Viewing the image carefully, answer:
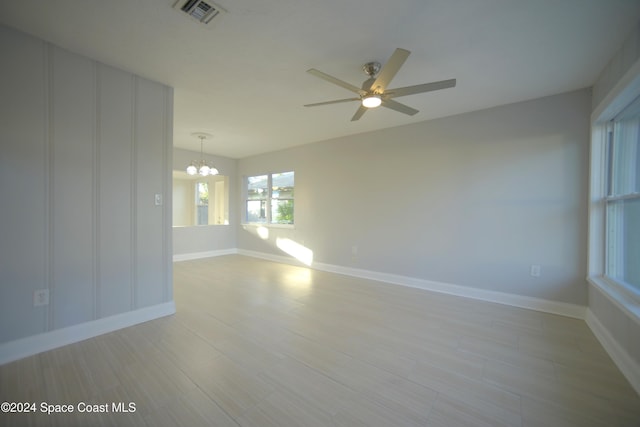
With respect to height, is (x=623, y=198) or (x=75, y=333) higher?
(x=623, y=198)

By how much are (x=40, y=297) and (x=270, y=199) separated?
426cm

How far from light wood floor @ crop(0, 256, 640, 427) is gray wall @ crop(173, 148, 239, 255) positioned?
328 cm

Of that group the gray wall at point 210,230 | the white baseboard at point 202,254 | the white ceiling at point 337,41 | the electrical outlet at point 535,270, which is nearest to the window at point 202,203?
the gray wall at point 210,230

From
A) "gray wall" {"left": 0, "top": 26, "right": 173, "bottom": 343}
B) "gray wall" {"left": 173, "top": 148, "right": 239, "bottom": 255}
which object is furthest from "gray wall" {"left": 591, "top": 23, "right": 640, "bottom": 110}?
"gray wall" {"left": 173, "top": 148, "right": 239, "bottom": 255}

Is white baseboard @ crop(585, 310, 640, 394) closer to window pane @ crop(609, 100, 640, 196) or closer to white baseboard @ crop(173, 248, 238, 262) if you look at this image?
window pane @ crop(609, 100, 640, 196)

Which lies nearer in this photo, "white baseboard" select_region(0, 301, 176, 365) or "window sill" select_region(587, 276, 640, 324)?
"window sill" select_region(587, 276, 640, 324)

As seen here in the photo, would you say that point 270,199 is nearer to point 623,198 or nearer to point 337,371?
point 337,371

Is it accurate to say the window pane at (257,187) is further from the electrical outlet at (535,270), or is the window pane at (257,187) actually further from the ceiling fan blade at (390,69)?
the electrical outlet at (535,270)

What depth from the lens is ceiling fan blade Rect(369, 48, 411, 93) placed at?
168cm

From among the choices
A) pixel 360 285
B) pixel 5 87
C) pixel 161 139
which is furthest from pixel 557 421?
pixel 5 87

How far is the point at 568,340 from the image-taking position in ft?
7.50

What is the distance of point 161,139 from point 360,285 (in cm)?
328

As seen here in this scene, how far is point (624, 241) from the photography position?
2.27 m

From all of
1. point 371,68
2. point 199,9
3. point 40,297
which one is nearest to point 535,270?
point 371,68
